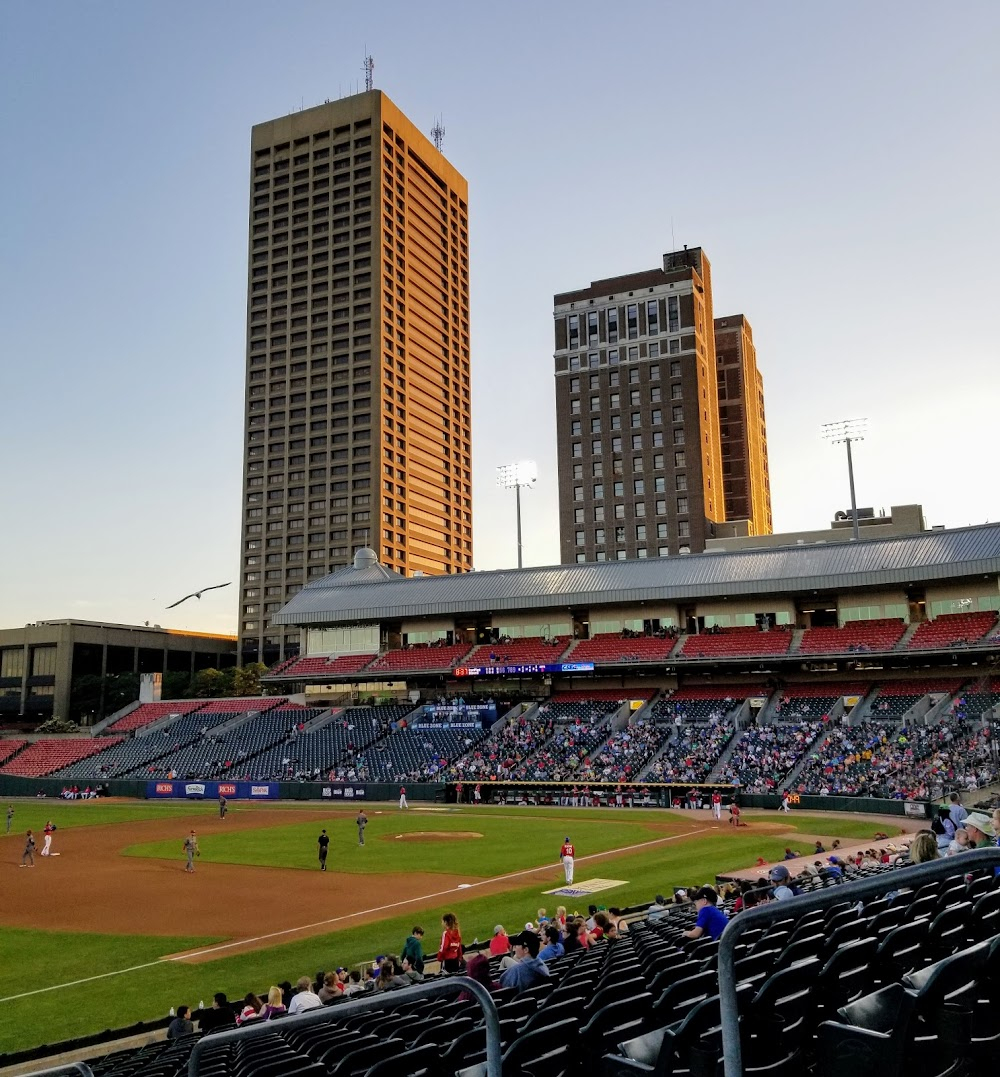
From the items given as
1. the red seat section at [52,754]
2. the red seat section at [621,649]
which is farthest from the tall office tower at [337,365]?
the red seat section at [621,649]

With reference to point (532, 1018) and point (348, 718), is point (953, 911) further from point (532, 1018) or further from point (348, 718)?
point (348, 718)

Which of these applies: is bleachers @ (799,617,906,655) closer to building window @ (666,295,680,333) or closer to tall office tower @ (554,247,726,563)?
tall office tower @ (554,247,726,563)

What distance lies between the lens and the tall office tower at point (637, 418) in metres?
126

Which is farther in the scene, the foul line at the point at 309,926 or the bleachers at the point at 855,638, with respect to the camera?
the bleachers at the point at 855,638

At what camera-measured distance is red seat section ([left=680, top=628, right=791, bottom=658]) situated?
7044 cm

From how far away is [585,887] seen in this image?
105ft

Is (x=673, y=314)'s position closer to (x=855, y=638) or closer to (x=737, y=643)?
(x=737, y=643)

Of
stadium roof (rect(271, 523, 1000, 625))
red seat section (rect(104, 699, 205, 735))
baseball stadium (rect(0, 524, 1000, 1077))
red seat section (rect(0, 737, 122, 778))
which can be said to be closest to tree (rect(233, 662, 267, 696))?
baseball stadium (rect(0, 524, 1000, 1077))

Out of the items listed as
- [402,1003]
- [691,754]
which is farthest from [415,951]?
[691,754]

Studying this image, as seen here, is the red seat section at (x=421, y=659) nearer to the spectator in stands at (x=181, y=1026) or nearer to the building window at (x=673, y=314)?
the building window at (x=673, y=314)

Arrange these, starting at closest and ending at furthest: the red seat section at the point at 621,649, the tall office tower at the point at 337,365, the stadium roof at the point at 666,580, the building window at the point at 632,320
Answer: the stadium roof at the point at 666,580 → the red seat section at the point at 621,649 → the building window at the point at 632,320 → the tall office tower at the point at 337,365

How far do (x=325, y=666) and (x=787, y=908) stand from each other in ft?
294

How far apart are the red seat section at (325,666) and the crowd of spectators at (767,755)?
39.8m


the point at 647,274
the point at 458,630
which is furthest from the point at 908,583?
the point at 647,274
